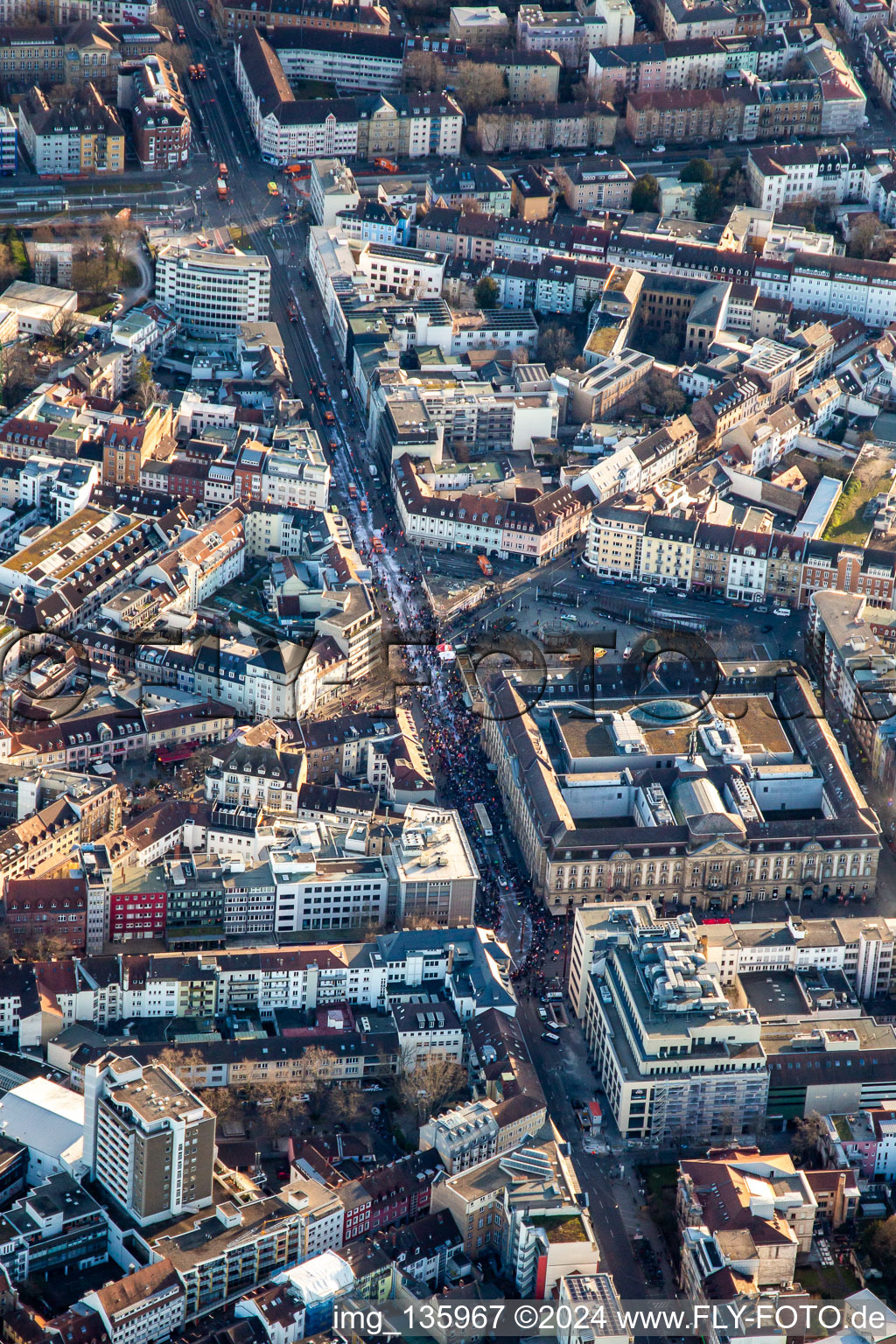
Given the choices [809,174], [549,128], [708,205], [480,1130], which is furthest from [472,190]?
[480,1130]

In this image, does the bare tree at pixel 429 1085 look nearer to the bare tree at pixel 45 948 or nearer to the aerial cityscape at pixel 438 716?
the aerial cityscape at pixel 438 716

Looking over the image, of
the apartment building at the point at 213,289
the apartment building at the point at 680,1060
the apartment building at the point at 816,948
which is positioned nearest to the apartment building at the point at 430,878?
the apartment building at the point at 680,1060

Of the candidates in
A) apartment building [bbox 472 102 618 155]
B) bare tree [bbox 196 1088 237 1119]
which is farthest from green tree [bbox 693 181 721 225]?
bare tree [bbox 196 1088 237 1119]

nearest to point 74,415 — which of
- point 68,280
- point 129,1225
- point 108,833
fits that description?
point 68,280

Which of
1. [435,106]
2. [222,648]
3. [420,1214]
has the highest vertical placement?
[435,106]

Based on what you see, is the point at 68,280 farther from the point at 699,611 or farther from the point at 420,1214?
the point at 420,1214
